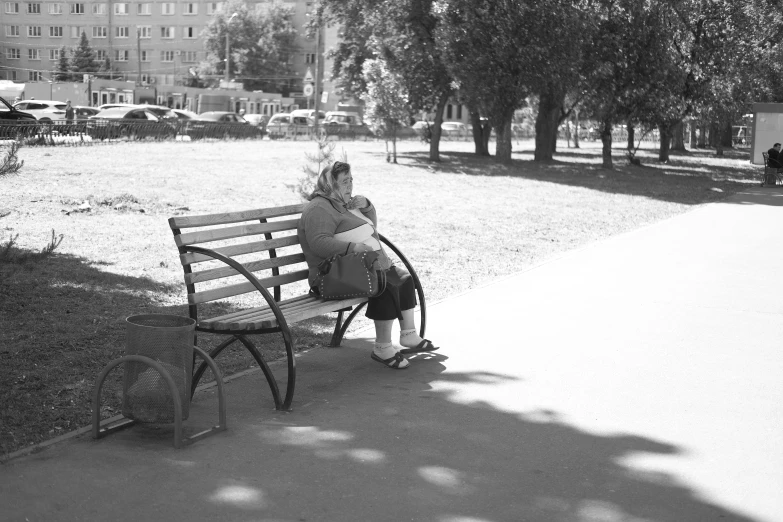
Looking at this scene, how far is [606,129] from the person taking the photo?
33.0 meters

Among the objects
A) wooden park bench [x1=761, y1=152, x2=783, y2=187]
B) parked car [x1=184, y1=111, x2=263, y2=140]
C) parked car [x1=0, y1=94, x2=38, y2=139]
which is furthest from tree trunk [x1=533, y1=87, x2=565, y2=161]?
parked car [x1=0, y1=94, x2=38, y2=139]

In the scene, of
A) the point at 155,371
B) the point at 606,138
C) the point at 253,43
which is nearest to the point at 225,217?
the point at 155,371

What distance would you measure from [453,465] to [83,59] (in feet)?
342

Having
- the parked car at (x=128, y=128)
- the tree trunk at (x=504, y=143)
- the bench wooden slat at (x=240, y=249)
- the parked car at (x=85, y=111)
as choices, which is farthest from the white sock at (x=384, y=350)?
the parked car at (x=85, y=111)

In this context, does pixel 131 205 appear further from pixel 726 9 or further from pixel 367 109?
pixel 726 9

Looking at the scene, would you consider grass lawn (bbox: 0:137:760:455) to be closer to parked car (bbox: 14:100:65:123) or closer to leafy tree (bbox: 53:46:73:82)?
parked car (bbox: 14:100:65:123)

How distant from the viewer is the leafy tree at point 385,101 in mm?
31234

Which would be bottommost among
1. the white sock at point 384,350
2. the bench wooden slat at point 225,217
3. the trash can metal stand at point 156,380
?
the white sock at point 384,350

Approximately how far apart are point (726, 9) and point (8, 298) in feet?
104

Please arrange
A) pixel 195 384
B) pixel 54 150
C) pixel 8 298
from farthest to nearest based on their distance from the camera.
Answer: pixel 54 150 → pixel 8 298 → pixel 195 384

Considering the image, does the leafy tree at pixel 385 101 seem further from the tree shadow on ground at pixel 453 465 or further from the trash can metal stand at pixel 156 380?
the trash can metal stand at pixel 156 380

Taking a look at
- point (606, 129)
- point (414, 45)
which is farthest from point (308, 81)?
point (606, 129)

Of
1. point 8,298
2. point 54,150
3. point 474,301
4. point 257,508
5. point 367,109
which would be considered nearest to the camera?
point 257,508

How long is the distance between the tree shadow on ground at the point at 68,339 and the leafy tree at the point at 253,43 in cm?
9634
